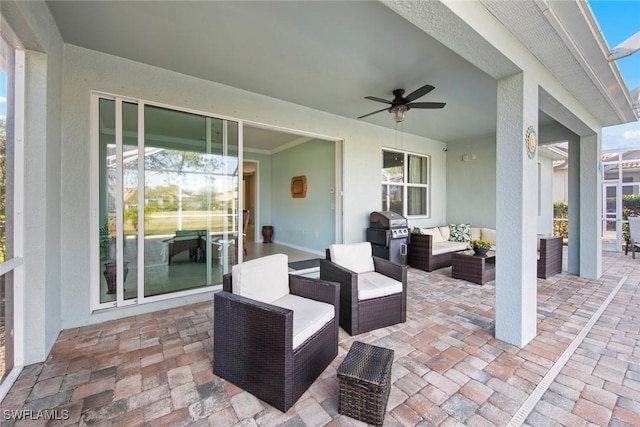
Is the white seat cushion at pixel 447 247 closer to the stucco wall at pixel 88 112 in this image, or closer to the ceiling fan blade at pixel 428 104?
the ceiling fan blade at pixel 428 104

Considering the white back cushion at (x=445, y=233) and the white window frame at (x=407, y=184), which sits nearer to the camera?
the white back cushion at (x=445, y=233)

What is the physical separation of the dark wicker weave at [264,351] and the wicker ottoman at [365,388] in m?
0.29

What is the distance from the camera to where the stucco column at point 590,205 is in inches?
166

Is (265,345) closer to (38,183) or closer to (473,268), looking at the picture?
(38,183)

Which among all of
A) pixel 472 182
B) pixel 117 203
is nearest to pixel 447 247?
pixel 472 182

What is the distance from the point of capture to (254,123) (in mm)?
3717

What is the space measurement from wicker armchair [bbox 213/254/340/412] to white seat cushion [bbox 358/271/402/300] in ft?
1.72

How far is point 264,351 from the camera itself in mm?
1613

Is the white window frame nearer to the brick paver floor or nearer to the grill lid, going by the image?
the grill lid

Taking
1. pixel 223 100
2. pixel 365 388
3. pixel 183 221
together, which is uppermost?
pixel 223 100

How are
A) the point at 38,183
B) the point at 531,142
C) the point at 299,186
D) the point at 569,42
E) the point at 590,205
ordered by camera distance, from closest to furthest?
the point at 38,183 < the point at 569,42 < the point at 531,142 < the point at 590,205 < the point at 299,186

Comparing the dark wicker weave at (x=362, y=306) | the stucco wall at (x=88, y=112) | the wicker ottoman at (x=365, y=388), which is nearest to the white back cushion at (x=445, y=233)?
the dark wicker weave at (x=362, y=306)

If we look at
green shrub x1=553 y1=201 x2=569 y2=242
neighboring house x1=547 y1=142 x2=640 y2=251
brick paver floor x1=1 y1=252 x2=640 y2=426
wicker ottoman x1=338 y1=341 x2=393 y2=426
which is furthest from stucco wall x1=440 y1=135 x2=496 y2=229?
wicker ottoman x1=338 y1=341 x2=393 y2=426

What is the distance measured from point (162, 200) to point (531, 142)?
152 inches
